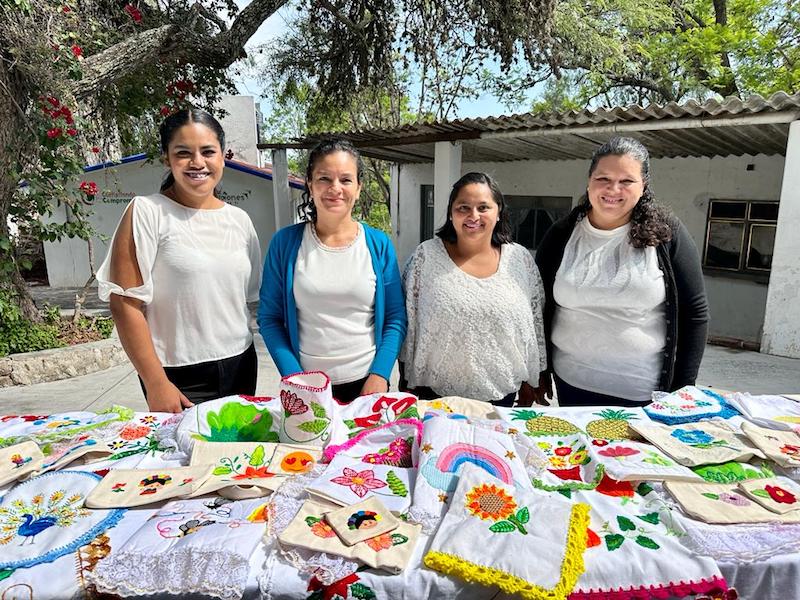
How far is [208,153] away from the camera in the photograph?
1955mm

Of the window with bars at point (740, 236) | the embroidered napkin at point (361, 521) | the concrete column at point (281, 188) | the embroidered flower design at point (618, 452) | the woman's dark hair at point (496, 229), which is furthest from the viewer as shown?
the concrete column at point (281, 188)

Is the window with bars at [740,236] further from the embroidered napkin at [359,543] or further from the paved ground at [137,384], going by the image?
the embroidered napkin at [359,543]

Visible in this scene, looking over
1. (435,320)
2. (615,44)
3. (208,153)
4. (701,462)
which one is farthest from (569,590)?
(615,44)

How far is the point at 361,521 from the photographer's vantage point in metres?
1.12

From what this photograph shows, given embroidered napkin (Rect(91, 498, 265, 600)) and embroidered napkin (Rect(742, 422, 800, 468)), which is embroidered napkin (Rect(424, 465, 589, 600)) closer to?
embroidered napkin (Rect(91, 498, 265, 600))

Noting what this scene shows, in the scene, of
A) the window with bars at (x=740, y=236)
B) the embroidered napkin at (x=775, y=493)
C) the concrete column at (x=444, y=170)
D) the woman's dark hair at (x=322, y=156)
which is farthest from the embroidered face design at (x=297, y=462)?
the window with bars at (x=740, y=236)

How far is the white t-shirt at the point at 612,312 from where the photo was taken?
6.54ft

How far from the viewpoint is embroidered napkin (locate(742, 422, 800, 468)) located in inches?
53.9

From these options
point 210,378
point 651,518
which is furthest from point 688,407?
point 210,378

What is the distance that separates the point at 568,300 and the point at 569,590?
4.37 feet

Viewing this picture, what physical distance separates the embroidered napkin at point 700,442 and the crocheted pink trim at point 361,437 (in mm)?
670

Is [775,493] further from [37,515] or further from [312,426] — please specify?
[37,515]

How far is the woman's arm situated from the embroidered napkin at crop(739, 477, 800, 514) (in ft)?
5.95

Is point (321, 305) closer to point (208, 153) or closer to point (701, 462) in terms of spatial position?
point (208, 153)
